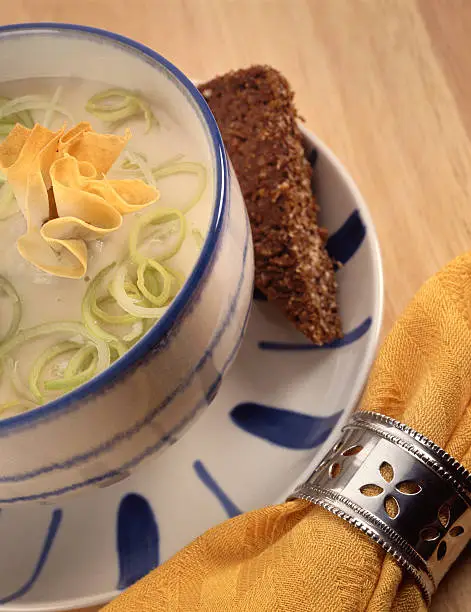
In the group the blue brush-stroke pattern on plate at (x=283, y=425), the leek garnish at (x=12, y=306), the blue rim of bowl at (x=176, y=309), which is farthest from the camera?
the blue brush-stroke pattern on plate at (x=283, y=425)

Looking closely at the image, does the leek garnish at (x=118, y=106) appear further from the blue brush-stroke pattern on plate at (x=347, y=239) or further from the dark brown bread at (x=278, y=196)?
the blue brush-stroke pattern on plate at (x=347, y=239)

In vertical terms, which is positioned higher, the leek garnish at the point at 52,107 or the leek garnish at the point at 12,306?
the leek garnish at the point at 52,107

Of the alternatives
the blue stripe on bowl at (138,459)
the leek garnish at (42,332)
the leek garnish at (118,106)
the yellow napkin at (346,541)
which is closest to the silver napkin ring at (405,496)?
the yellow napkin at (346,541)

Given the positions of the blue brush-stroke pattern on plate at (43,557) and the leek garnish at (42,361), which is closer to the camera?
the leek garnish at (42,361)

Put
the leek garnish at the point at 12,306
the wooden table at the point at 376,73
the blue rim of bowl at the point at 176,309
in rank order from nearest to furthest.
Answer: the blue rim of bowl at the point at 176,309, the leek garnish at the point at 12,306, the wooden table at the point at 376,73

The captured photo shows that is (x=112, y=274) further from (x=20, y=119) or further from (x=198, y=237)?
(x=20, y=119)

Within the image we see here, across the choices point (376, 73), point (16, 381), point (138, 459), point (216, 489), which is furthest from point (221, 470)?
point (376, 73)

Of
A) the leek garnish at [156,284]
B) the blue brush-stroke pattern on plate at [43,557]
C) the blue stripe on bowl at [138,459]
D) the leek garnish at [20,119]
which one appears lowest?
the blue brush-stroke pattern on plate at [43,557]
